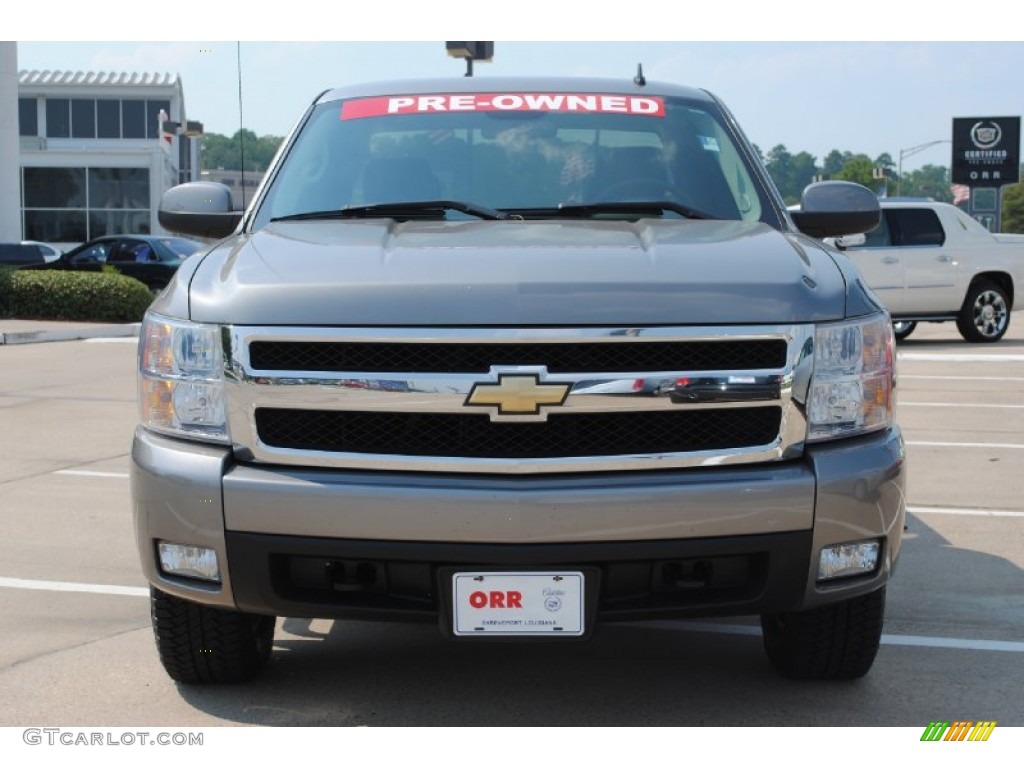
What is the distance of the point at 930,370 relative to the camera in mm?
15344

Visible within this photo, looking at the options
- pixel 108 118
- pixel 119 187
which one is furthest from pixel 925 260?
pixel 108 118

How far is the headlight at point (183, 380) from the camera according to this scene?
12.3ft

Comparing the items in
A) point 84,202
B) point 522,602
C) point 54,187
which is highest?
point 522,602

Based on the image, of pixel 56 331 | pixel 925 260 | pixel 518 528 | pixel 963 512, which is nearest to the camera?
pixel 518 528

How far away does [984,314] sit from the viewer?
19.0 metres

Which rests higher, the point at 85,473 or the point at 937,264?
the point at 937,264

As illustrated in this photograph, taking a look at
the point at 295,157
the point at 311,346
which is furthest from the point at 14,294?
the point at 311,346

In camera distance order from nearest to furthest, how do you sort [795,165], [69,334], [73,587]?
[73,587] → [69,334] → [795,165]

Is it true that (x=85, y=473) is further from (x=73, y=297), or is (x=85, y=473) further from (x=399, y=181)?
(x=73, y=297)

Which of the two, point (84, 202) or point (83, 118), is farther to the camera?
point (83, 118)

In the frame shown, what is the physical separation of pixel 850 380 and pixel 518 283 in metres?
0.89

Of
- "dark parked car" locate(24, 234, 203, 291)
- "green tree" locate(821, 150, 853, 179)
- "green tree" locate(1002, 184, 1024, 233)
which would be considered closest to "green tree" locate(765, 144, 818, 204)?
"green tree" locate(821, 150, 853, 179)

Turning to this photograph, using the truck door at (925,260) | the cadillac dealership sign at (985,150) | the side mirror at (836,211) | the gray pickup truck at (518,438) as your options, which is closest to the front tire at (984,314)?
the truck door at (925,260)

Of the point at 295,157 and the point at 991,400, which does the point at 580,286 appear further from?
the point at 991,400
